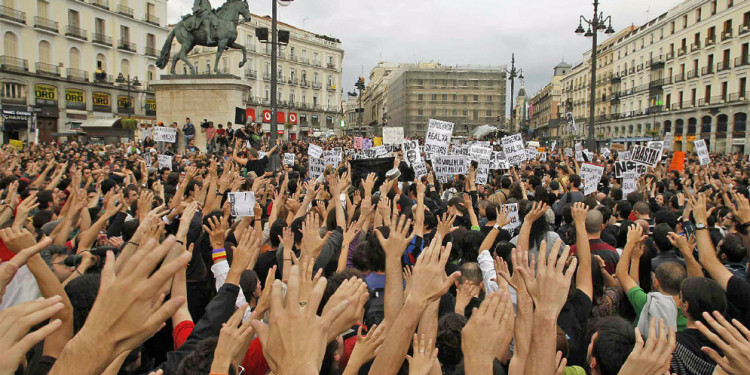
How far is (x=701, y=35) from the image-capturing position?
48.4 metres

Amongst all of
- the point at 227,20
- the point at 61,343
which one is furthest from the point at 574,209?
the point at 227,20

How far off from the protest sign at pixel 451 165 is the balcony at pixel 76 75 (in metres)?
41.5

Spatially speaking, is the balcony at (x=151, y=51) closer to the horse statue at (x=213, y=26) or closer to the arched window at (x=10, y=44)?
the arched window at (x=10, y=44)

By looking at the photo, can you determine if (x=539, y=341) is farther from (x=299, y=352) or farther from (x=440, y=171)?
(x=440, y=171)

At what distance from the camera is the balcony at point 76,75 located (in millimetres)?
41562

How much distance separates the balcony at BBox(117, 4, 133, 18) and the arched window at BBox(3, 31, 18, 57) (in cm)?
1017

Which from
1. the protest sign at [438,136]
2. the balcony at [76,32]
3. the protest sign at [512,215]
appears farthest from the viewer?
the balcony at [76,32]

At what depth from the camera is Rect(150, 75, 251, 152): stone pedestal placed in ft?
65.8

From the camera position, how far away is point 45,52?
3997cm

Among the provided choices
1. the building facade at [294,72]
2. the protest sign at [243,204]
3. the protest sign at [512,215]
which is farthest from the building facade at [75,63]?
the protest sign at [512,215]

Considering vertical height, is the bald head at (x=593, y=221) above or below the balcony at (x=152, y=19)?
below

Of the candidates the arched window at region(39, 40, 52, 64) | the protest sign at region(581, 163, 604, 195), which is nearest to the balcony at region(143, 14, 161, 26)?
the arched window at region(39, 40, 52, 64)

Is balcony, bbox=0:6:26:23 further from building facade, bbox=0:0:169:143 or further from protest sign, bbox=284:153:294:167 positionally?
protest sign, bbox=284:153:294:167

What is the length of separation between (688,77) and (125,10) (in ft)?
180
